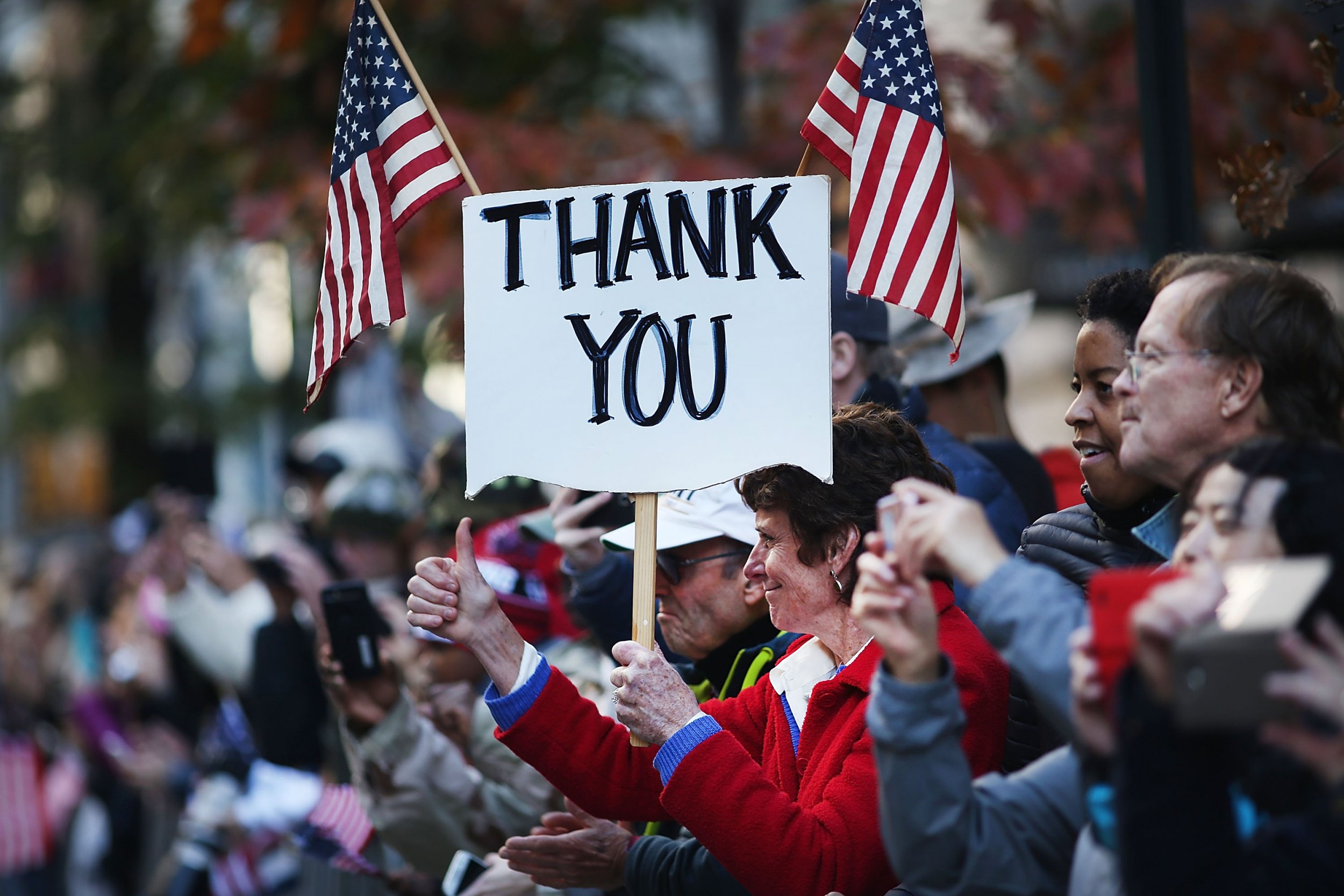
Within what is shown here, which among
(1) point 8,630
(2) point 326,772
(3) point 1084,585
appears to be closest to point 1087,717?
(3) point 1084,585

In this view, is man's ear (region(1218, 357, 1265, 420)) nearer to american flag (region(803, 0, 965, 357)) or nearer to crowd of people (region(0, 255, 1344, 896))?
crowd of people (region(0, 255, 1344, 896))

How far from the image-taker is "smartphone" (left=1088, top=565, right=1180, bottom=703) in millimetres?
1902

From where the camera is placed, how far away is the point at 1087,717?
2008 millimetres

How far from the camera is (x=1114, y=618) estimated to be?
1910mm

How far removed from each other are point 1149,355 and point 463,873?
8.38 ft

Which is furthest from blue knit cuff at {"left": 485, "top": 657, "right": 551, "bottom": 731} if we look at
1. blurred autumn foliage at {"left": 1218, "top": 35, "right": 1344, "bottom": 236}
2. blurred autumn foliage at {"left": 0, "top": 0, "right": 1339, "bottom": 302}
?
blurred autumn foliage at {"left": 0, "top": 0, "right": 1339, "bottom": 302}

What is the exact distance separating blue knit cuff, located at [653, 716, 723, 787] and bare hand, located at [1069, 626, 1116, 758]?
847 mm

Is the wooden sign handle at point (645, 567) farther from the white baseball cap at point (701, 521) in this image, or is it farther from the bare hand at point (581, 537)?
the bare hand at point (581, 537)

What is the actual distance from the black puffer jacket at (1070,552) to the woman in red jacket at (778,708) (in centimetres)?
20

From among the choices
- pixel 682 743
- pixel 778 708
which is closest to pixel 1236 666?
pixel 682 743

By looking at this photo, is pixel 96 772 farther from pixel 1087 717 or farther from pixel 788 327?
pixel 1087 717

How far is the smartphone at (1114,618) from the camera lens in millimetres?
1902

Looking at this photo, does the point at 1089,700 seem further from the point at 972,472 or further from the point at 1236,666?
the point at 972,472

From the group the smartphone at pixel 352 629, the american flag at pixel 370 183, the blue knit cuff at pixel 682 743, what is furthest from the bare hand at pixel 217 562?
the blue knit cuff at pixel 682 743
